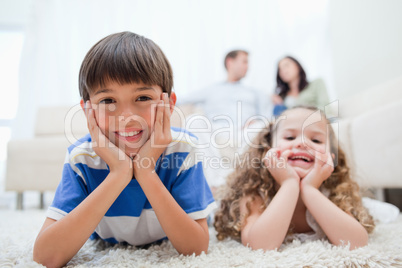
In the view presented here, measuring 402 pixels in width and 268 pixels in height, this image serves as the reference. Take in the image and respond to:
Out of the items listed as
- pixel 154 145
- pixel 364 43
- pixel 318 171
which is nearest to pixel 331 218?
pixel 318 171

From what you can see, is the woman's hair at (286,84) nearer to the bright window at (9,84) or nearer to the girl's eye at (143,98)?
the girl's eye at (143,98)

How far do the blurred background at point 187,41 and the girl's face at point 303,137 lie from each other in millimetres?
1770

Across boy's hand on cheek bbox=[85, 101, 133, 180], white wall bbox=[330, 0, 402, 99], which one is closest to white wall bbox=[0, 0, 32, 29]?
white wall bbox=[330, 0, 402, 99]

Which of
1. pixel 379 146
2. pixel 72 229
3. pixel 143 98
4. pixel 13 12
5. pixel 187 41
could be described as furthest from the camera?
pixel 13 12

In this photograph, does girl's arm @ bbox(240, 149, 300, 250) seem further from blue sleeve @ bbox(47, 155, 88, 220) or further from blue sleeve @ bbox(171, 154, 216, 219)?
blue sleeve @ bbox(47, 155, 88, 220)

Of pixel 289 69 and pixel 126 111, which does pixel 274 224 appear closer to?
pixel 126 111

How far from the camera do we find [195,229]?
65cm

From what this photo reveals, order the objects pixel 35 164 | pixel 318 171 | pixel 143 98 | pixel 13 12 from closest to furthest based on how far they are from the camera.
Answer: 1. pixel 143 98
2. pixel 318 171
3. pixel 35 164
4. pixel 13 12

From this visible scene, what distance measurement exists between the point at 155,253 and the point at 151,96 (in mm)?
349

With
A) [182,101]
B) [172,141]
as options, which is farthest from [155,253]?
[182,101]

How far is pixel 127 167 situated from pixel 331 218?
49 cm

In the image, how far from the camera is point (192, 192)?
70 centimetres

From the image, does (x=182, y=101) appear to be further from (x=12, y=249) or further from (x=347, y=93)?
(x=12, y=249)

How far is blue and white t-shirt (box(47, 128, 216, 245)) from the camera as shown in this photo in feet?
2.25
